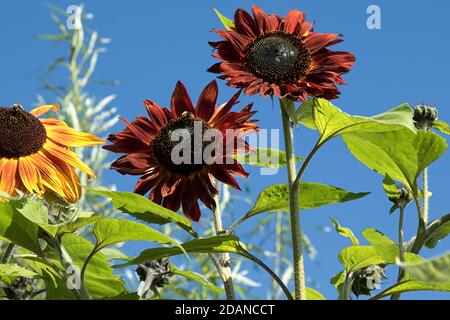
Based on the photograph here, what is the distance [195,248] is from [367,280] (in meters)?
0.23

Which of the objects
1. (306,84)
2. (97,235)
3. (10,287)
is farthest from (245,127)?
(10,287)

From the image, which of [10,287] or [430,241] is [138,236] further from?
[10,287]

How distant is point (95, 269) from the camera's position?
711 mm

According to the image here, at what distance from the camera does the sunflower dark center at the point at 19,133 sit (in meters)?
0.94

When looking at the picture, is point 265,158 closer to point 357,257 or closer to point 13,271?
point 357,257

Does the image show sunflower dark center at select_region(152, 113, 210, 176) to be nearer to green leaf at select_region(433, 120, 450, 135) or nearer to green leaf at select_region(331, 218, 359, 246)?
green leaf at select_region(331, 218, 359, 246)

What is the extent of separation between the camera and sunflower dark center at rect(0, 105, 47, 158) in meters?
0.94

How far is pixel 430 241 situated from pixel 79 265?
324 mm

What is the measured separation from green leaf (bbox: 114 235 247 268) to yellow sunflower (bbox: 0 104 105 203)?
0.24 metres

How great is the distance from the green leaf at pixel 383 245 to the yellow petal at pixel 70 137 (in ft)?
1.12

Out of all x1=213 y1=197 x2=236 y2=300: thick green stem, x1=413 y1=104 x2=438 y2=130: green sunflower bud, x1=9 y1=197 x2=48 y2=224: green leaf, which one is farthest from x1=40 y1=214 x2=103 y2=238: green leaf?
x1=413 y1=104 x2=438 y2=130: green sunflower bud

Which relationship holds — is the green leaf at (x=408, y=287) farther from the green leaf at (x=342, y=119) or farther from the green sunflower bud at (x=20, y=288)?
the green sunflower bud at (x=20, y=288)

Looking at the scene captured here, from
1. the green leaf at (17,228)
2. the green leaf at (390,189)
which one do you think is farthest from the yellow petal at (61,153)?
the green leaf at (390,189)

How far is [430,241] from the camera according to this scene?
713 millimetres
